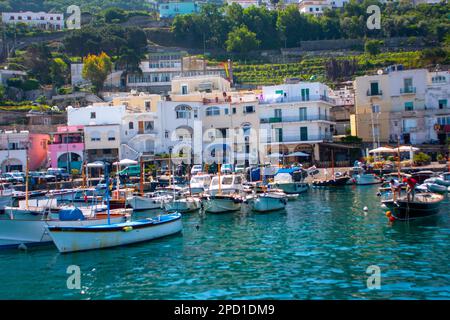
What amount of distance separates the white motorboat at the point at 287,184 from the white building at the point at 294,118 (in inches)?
559

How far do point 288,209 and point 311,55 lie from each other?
79.0 metres

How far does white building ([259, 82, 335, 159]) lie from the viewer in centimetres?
6425

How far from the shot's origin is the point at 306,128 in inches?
2539

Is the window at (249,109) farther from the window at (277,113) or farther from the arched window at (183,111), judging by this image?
the arched window at (183,111)

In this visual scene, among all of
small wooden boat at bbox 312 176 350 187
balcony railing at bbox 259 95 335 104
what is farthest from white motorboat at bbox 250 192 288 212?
balcony railing at bbox 259 95 335 104

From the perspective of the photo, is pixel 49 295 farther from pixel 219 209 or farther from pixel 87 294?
pixel 219 209

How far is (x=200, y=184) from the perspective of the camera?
161ft

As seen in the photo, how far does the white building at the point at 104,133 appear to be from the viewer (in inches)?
2559

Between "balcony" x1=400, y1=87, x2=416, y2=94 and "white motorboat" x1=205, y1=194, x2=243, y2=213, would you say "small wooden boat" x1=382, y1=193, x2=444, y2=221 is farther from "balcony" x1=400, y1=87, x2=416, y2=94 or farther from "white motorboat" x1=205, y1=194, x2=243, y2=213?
"balcony" x1=400, y1=87, x2=416, y2=94

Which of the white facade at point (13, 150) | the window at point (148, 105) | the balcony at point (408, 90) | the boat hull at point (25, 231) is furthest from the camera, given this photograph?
the window at point (148, 105)

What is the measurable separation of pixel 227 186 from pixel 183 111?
999 inches

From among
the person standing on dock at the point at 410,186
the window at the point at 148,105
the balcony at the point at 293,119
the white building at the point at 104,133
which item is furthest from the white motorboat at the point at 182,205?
the window at the point at 148,105

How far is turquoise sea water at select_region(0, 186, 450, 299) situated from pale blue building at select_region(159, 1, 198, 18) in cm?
12975

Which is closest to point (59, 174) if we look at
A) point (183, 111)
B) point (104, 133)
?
point (104, 133)
